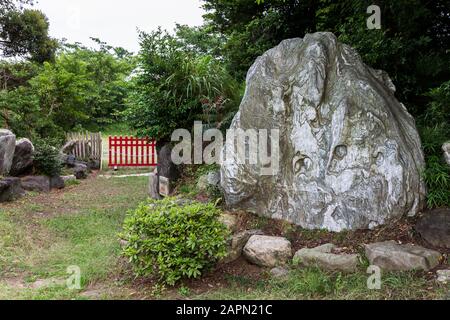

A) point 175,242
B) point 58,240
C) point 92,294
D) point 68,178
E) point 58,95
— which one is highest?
point 58,95

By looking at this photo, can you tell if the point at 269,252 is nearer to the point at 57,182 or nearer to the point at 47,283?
the point at 47,283

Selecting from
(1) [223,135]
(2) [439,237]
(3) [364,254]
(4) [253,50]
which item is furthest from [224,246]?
(4) [253,50]

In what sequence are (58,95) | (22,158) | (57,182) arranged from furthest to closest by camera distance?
(58,95) < (57,182) < (22,158)

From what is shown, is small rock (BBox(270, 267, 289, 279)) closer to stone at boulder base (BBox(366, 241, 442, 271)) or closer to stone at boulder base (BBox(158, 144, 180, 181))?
stone at boulder base (BBox(366, 241, 442, 271))

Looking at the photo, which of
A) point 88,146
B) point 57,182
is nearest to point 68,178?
point 57,182

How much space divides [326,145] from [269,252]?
62.4 inches

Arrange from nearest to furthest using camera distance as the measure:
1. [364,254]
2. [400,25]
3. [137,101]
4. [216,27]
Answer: [364,254] < [400,25] < [137,101] < [216,27]

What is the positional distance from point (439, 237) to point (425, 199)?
1.98 feet

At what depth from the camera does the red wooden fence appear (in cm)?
1686

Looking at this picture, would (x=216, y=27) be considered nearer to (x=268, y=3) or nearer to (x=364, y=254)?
(x=268, y=3)

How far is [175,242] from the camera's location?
4.52 m

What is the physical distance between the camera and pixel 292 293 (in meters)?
4.18

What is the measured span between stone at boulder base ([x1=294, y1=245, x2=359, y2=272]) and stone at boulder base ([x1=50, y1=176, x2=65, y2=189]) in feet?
28.4

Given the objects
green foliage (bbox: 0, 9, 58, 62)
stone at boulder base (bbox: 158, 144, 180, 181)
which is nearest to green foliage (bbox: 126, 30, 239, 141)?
stone at boulder base (bbox: 158, 144, 180, 181)
